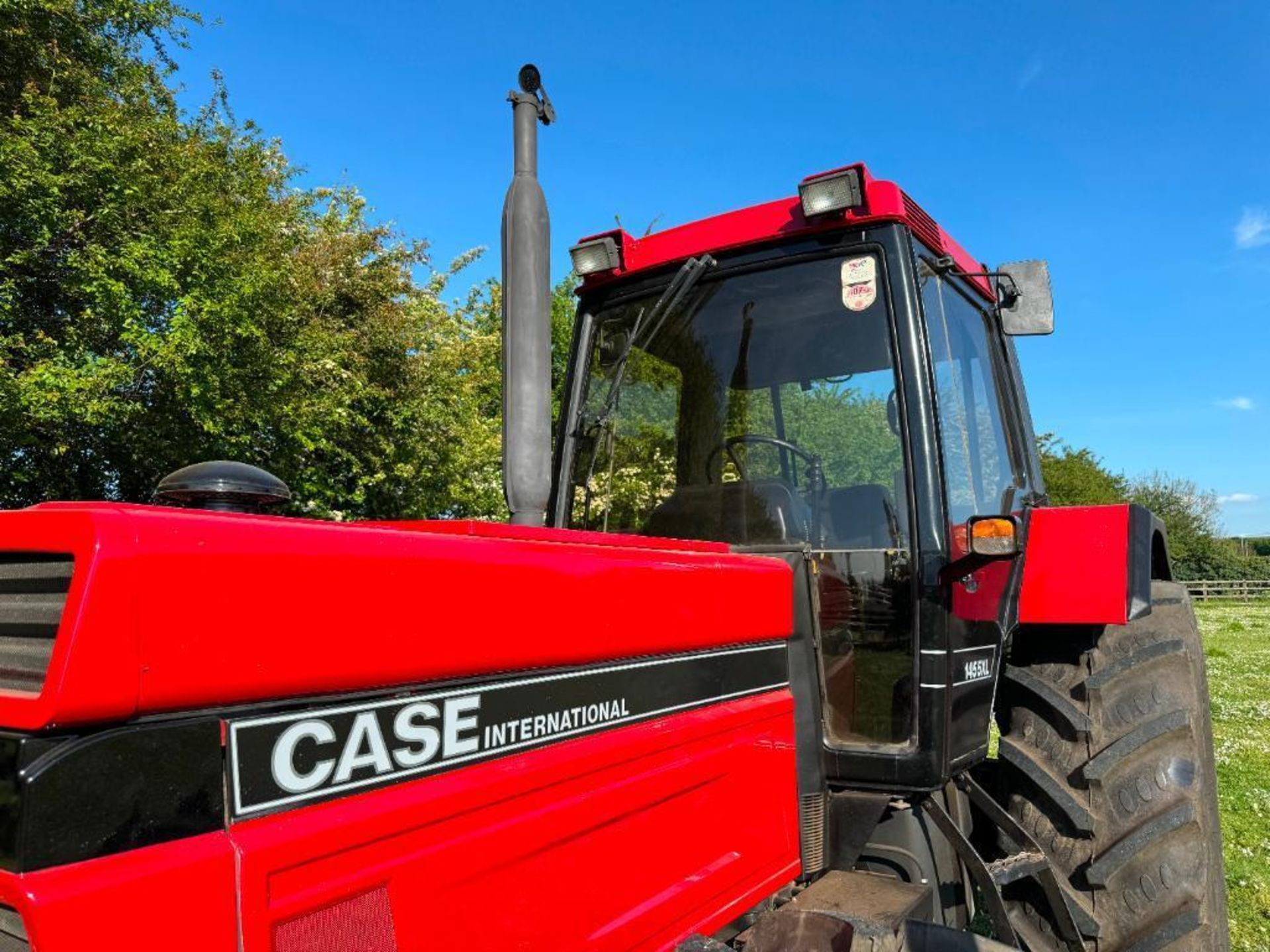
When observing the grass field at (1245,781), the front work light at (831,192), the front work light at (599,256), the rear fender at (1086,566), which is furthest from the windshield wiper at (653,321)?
the grass field at (1245,781)

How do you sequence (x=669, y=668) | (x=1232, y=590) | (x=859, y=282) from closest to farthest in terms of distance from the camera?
1. (x=669, y=668)
2. (x=859, y=282)
3. (x=1232, y=590)

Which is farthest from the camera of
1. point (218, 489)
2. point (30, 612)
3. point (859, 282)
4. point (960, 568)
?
point (859, 282)

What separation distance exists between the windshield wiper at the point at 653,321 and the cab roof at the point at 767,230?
86 mm

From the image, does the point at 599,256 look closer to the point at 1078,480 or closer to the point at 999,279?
the point at 999,279

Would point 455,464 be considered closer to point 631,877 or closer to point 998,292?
point 998,292

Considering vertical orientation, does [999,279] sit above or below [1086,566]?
above

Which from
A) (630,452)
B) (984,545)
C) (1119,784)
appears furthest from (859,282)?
(1119,784)

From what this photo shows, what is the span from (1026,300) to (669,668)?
79.7 inches

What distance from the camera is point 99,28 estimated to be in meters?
11.1

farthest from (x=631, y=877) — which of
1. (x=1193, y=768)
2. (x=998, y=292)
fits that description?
(x=998, y=292)

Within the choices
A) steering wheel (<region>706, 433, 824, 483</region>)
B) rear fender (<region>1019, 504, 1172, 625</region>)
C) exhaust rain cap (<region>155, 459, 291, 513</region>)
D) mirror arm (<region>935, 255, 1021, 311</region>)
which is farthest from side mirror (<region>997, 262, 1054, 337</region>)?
exhaust rain cap (<region>155, 459, 291, 513</region>)

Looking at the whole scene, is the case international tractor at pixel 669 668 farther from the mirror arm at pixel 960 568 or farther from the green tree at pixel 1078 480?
the green tree at pixel 1078 480

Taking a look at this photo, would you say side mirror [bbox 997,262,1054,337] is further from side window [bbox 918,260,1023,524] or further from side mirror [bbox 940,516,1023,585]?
side mirror [bbox 940,516,1023,585]

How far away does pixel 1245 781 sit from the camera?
608 cm
